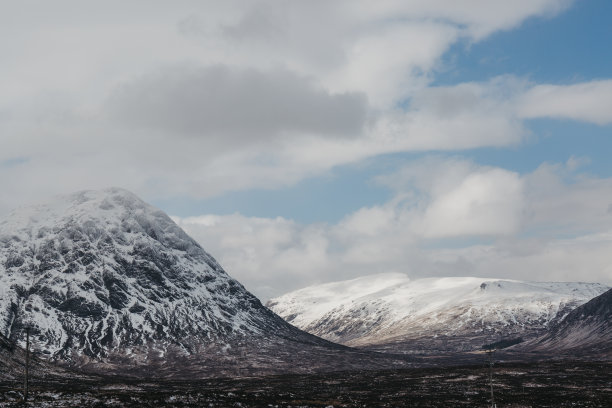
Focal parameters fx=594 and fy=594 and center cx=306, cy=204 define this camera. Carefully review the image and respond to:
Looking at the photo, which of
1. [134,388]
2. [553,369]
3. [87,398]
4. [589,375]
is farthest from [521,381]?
[87,398]

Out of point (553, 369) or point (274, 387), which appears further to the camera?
point (553, 369)

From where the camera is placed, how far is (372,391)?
139000 mm

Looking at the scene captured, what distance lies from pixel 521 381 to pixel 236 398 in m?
82.1

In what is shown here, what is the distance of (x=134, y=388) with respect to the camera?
14488 cm

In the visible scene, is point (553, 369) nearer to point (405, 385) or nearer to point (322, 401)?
point (405, 385)

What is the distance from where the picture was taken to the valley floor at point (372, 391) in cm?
10362

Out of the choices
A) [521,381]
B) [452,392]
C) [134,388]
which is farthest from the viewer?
[521,381]

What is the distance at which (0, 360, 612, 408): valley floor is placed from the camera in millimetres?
103625

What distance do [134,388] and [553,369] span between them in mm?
124724

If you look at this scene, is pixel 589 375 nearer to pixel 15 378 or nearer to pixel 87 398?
pixel 87 398

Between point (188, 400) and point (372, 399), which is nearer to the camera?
point (188, 400)

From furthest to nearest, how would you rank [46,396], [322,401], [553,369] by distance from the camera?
[553,369] → [322,401] → [46,396]

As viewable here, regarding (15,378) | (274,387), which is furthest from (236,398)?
(15,378)

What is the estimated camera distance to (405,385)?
15388cm
